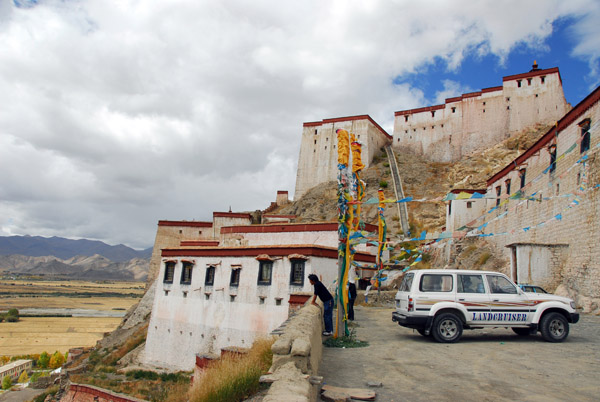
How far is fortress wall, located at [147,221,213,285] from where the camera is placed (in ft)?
127

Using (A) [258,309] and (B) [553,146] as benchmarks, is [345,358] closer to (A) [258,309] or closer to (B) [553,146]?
(A) [258,309]

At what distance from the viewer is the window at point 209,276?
20.6 meters

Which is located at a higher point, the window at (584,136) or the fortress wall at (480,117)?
the fortress wall at (480,117)

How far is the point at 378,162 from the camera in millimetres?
53094

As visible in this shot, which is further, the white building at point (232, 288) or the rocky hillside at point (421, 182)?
the rocky hillside at point (421, 182)

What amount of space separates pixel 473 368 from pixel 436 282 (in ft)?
8.71

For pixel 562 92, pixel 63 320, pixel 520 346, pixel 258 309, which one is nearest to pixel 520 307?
pixel 520 346

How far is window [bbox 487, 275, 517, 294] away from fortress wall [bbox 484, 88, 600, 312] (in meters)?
5.68

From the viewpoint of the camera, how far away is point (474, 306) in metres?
9.02

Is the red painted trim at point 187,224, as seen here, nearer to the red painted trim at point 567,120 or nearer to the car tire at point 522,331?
the red painted trim at point 567,120

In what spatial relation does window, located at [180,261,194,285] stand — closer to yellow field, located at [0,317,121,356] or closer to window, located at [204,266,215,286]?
window, located at [204,266,215,286]

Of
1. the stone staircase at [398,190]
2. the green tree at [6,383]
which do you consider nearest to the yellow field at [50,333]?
the green tree at [6,383]

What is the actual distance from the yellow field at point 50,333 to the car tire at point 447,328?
5715 centimetres

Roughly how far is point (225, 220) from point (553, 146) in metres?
26.9
